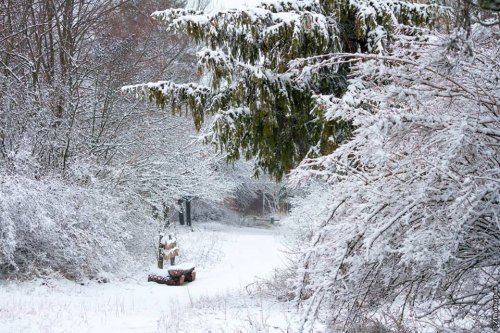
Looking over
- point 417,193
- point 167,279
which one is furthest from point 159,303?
point 417,193

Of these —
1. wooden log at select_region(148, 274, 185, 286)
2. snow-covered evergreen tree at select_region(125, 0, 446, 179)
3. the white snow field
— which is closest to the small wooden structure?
wooden log at select_region(148, 274, 185, 286)

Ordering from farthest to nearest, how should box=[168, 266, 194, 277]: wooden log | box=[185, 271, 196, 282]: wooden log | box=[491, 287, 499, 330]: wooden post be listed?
box=[185, 271, 196, 282]: wooden log → box=[168, 266, 194, 277]: wooden log → box=[491, 287, 499, 330]: wooden post

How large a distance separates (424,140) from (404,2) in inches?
197

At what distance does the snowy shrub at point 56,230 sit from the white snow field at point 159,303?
1.81 ft

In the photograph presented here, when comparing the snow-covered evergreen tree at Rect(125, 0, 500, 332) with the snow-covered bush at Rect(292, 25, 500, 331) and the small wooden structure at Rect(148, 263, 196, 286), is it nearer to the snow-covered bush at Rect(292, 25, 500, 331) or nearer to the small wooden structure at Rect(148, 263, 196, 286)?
the snow-covered bush at Rect(292, 25, 500, 331)

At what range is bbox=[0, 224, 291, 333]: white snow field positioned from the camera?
6145 mm

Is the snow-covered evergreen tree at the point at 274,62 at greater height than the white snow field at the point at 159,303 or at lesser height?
greater

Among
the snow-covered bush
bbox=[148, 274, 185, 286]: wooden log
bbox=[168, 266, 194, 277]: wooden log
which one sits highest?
the snow-covered bush

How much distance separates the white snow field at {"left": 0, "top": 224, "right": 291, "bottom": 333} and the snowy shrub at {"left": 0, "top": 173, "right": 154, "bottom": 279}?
1.81ft

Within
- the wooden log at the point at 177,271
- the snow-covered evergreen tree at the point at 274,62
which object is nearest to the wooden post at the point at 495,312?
the snow-covered evergreen tree at the point at 274,62

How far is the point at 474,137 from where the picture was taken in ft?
10.4

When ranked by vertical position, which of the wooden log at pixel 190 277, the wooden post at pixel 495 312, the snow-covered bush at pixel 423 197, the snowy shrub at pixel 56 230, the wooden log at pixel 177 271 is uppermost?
the snow-covered bush at pixel 423 197

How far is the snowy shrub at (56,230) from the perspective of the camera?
34.0ft

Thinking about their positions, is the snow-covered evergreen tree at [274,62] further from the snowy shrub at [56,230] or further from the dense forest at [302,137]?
the snowy shrub at [56,230]
